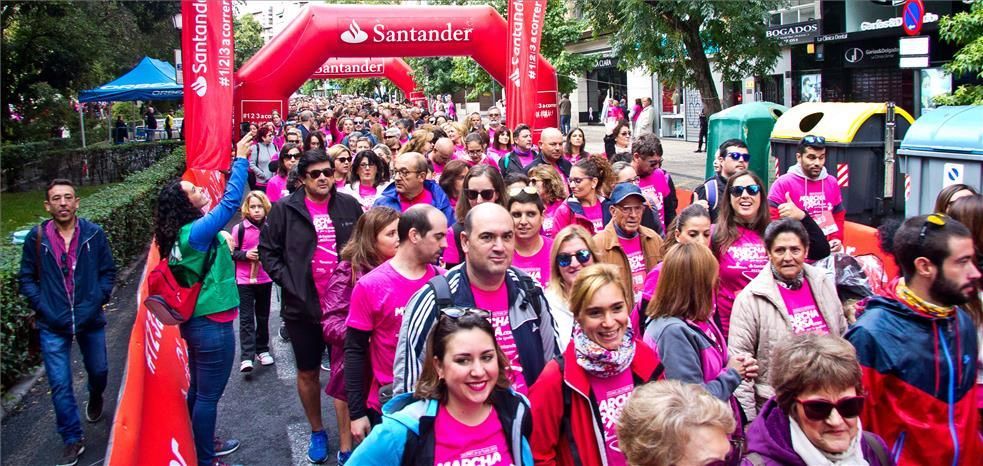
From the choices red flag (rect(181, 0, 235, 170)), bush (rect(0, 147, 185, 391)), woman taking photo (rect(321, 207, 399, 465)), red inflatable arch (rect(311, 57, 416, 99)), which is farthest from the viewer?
red inflatable arch (rect(311, 57, 416, 99))

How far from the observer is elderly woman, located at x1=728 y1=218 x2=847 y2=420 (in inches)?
160

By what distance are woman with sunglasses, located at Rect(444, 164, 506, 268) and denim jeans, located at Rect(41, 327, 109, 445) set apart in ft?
9.11

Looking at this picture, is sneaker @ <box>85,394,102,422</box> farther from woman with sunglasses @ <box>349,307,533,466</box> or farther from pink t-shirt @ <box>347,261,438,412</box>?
woman with sunglasses @ <box>349,307,533,466</box>

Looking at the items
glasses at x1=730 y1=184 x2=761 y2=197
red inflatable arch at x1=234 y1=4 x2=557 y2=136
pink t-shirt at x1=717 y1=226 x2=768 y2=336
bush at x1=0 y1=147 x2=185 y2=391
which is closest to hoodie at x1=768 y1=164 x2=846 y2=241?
glasses at x1=730 y1=184 x2=761 y2=197

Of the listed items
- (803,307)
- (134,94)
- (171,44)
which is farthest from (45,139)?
(803,307)

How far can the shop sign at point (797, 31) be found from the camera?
23.2 meters

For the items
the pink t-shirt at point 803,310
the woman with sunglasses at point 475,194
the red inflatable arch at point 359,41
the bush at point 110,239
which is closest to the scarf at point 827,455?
the pink t-shirt at point 803,310

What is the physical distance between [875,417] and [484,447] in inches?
61.2

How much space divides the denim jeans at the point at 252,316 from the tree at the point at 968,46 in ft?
31.3

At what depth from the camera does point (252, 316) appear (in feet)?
25.3

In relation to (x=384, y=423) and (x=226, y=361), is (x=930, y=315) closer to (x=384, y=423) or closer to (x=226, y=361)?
(x=384, y=423)

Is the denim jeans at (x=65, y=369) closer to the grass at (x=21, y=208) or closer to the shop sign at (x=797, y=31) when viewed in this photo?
the grass at (x=21, y=208)

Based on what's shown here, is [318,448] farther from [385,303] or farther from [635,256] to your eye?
[635,256]

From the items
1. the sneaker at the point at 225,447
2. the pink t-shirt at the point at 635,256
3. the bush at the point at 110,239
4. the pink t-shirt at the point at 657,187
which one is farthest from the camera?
the pink t-shirt at the point at 657,187
